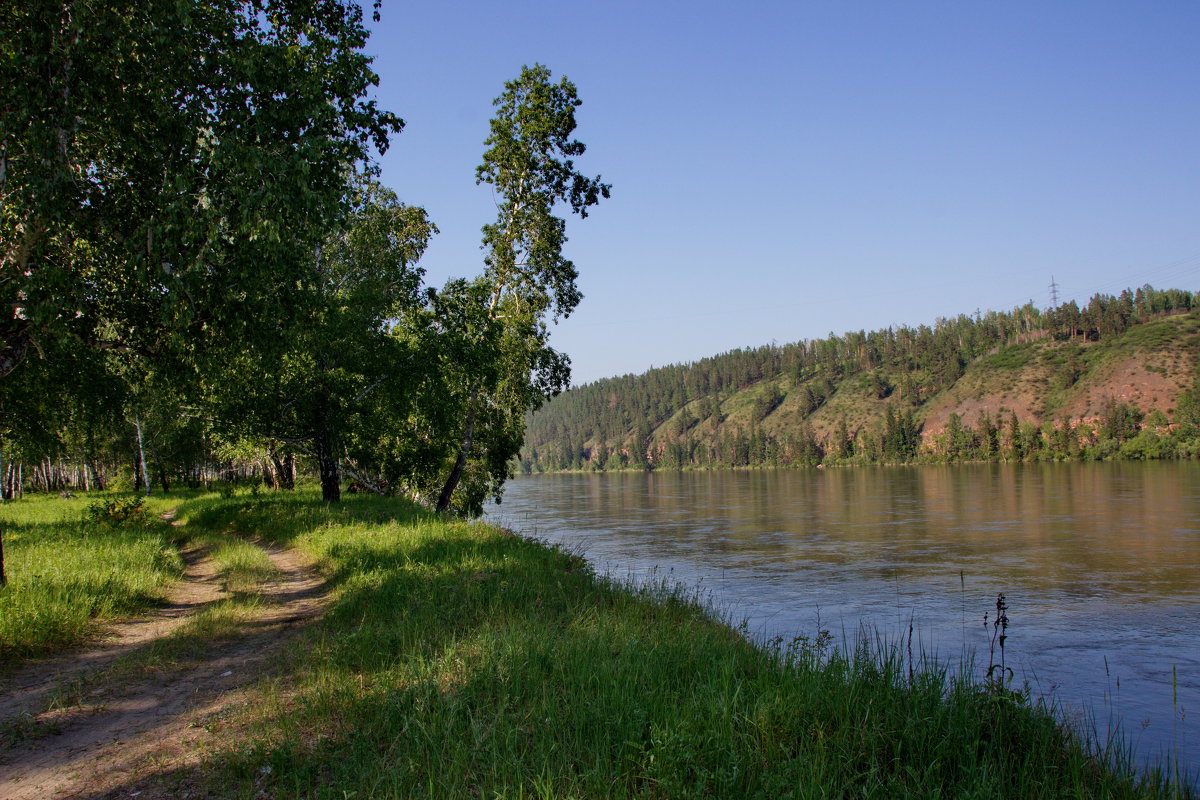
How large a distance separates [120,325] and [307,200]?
5.14 metres

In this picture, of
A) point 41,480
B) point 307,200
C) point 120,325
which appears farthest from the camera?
point 41,480

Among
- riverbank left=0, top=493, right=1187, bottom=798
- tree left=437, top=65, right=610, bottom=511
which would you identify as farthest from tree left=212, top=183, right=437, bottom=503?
riverbank left=0, top=493, right=1187, bottom=798

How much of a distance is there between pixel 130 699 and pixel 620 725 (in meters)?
5.05

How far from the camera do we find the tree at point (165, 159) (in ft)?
31.1

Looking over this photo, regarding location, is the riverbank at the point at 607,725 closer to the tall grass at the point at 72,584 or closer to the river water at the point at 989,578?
the river water at the point at 989,578

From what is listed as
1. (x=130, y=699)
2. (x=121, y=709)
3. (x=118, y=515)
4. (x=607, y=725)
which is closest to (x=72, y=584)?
(x=130, y=699)

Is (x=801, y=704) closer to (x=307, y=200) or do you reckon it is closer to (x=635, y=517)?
(x=307, y=200)

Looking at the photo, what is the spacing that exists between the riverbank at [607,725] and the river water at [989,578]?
139 cm

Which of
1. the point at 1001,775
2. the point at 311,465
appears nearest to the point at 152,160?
the point at 1001,775

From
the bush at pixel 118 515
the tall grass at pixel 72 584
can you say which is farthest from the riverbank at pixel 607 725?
the bush at pixel 118 515

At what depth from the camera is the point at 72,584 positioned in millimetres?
11359

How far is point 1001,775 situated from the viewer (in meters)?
5.68

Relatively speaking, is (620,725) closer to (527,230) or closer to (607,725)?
(607,725)

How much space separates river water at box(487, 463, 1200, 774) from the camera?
12648 mm
